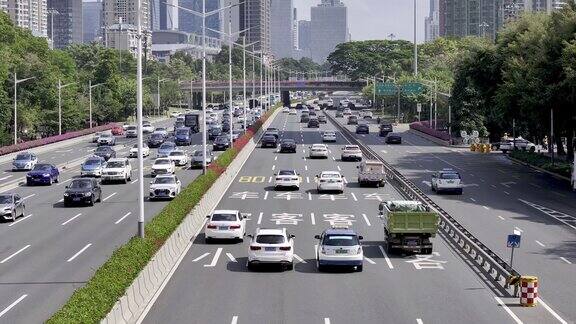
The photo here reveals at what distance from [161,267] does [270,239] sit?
12.5 ft

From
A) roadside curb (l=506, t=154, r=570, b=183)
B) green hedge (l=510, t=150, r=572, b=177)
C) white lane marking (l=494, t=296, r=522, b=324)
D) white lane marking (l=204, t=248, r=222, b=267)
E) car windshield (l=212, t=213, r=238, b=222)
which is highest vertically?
car windshield (l=212, t=213, r=238, b=222)

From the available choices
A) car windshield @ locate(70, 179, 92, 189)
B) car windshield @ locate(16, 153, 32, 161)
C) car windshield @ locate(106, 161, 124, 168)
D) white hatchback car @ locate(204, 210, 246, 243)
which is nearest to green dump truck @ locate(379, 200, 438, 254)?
white hatchback car @ locate(204, 210, 246, 243)

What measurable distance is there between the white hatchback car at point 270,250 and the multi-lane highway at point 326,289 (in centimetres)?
43

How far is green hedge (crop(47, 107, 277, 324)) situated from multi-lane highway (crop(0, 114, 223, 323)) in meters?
1.96

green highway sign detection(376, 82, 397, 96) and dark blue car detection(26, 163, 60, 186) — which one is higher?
green highway sign detection(376, 82, 397, 96)

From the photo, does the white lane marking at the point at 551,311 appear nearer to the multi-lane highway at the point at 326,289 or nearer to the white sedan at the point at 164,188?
the multi-lane highway at the point at 326,289

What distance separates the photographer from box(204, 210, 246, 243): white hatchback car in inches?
1542

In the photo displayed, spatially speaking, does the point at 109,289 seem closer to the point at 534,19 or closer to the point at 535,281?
the point at 535,281

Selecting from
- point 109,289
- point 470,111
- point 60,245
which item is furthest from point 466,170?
point 109,289

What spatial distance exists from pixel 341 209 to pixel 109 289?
89.8ft

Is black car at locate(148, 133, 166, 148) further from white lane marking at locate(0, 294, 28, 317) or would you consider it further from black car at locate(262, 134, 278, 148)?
white lane marking at locate(0, 294, 28, 317)

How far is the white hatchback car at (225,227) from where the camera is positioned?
3916 cm

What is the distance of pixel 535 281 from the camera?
90.7 ft

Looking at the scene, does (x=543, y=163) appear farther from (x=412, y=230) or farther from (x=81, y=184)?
(x=412, y=230)
